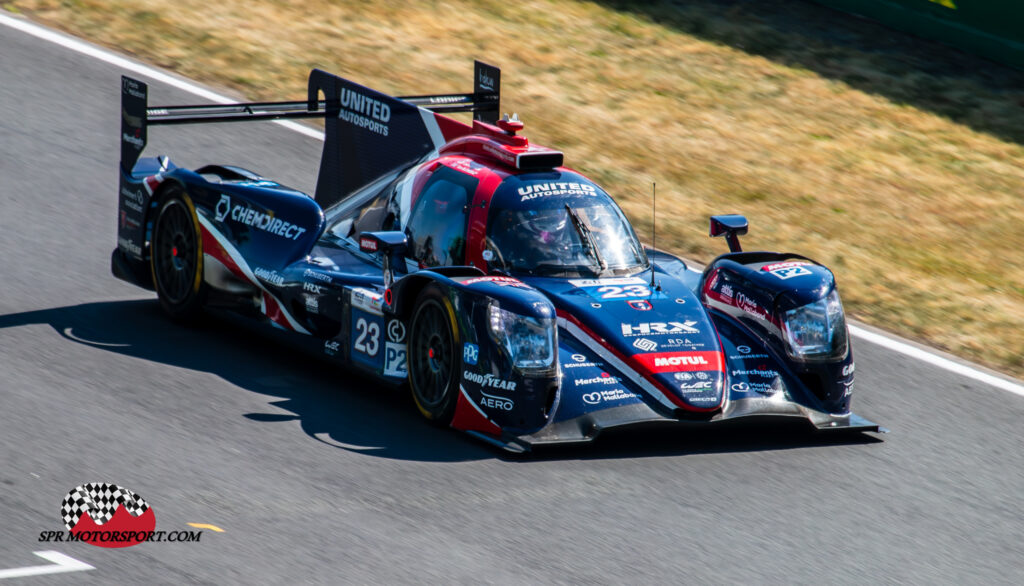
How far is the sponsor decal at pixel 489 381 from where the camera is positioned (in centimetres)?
→ 715

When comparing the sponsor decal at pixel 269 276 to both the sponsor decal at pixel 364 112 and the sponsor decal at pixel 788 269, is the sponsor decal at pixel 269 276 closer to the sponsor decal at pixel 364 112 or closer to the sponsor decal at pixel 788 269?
the sponsor decal at pixel 364 112

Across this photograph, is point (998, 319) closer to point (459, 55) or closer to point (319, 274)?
point (319, 274)

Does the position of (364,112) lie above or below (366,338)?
above

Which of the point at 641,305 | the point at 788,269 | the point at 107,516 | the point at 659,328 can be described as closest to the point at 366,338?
the point at 641,305

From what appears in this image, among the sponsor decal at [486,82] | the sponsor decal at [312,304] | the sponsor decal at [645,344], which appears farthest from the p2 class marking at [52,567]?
the sponsor decal at [486,82]

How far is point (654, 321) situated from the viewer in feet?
25.1

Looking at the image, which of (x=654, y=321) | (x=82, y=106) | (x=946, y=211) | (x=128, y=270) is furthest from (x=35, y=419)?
(x=946, y=211)

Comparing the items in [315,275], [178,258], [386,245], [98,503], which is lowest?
[178,258]

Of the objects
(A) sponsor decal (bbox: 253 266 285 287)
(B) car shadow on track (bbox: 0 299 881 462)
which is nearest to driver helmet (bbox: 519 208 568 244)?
(B) car shadow on track (bbox: 0 299 881 462)

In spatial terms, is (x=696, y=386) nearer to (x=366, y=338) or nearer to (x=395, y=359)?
(x=395, y=359)

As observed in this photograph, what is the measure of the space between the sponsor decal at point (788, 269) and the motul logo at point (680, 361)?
988mm

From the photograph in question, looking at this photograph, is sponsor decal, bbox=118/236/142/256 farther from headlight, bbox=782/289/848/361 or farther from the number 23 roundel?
headlight, bbox=782/289/848/361

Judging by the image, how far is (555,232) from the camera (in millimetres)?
8211

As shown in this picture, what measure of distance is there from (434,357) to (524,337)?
0.67 meters
